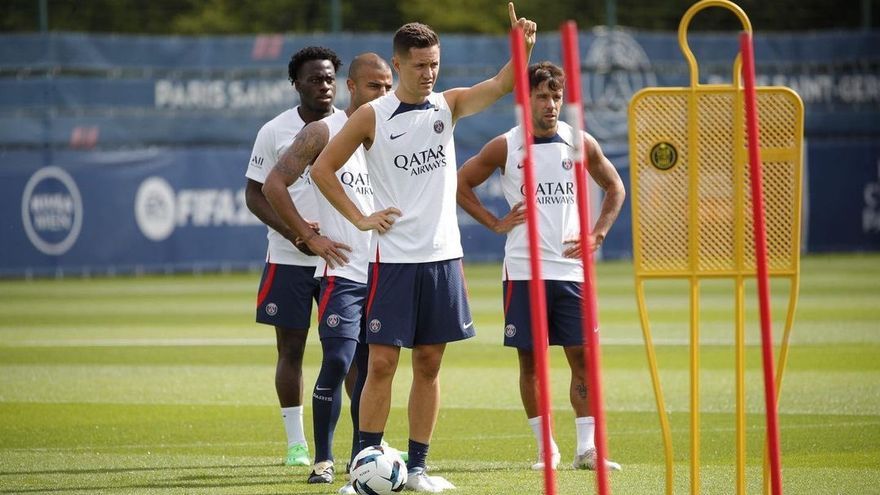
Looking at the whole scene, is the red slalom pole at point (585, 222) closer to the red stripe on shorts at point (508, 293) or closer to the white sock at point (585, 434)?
the white sock at point (585, 434)

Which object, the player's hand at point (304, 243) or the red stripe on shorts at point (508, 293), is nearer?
the player's hand at point (304, 243)

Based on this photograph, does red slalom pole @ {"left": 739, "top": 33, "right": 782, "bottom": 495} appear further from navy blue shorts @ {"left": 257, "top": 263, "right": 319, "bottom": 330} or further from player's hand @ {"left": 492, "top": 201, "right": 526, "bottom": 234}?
navy blue shorts @ {"left": 257, "top": 263, "right": 319, "bottom": 330}

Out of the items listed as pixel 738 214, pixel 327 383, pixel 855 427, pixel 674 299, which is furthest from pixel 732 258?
pixel 674 299

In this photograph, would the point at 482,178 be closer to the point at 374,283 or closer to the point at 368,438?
the point at 374,283

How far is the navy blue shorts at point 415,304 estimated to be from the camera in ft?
24.1

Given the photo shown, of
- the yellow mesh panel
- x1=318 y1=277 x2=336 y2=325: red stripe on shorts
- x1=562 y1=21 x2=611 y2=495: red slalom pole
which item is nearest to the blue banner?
x1=318 y1=277 x2=336 y2=325: red stripe on shorts

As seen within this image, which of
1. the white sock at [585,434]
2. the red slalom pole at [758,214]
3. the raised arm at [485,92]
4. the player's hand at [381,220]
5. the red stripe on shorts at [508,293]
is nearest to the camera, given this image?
the red slalom pole at [758,214]

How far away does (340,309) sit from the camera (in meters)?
8.22

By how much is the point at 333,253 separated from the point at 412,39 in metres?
1.41

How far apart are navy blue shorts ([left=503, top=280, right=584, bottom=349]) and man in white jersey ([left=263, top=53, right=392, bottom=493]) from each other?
0.96 metres

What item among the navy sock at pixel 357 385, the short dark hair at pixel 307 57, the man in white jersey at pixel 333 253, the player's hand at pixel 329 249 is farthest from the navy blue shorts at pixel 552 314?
the short dark hair at pixel 307 57

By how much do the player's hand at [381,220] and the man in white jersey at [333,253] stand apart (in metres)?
0.71

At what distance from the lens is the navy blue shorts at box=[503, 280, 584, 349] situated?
28.6 ft

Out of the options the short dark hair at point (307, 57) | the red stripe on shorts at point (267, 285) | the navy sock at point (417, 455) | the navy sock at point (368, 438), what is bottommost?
the navy sock at point (417, 455)
